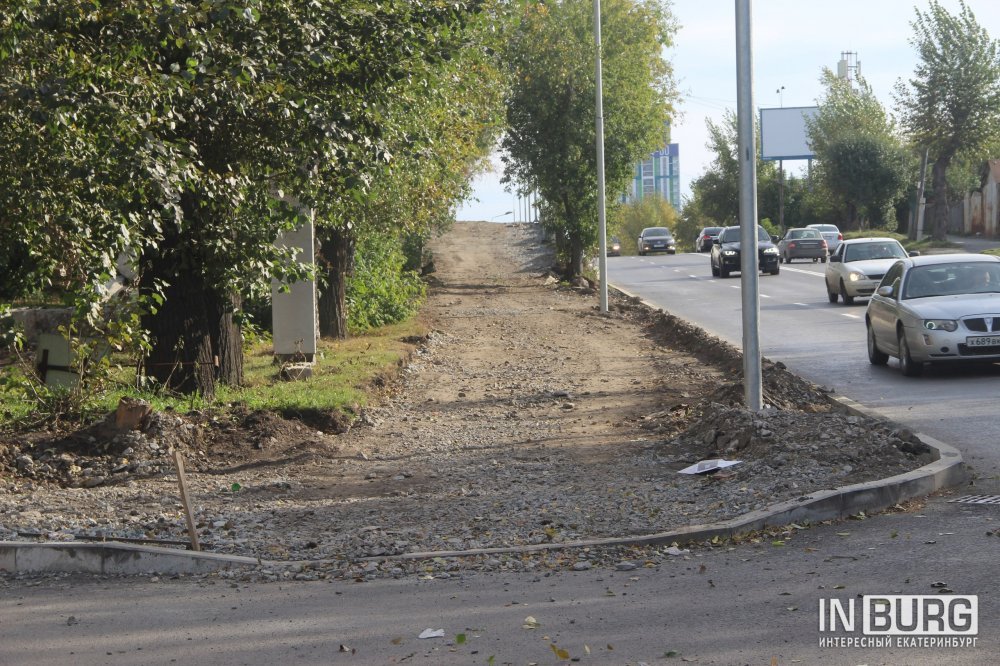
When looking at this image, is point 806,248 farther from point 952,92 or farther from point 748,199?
point 748,199

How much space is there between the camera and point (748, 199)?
11.4m

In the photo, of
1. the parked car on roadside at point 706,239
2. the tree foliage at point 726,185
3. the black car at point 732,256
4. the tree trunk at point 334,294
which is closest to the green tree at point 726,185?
the tree foliage at point 726,185

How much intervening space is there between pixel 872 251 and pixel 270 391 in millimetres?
19301

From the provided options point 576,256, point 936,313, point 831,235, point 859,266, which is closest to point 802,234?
point 831,235

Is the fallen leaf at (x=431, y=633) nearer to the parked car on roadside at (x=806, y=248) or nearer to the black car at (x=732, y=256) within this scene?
the black car at (x=732, y=256)

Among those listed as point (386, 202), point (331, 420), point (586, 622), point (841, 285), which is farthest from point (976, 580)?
point (841, 285)

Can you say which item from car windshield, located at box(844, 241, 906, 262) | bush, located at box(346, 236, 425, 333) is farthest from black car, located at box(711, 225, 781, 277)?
bush, located at box(346, 236, 425, 333)

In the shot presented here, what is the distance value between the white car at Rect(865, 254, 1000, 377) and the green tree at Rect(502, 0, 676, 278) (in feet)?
63.7

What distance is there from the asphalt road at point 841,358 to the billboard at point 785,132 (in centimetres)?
4919

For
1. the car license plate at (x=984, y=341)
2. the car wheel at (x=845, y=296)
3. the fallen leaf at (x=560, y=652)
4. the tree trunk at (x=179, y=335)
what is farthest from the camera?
the car wheel at (x=845, y=296)

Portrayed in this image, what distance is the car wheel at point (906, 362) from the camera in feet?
49.9

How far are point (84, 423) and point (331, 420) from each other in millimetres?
2513

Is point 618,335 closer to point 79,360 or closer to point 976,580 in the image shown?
point 79,360

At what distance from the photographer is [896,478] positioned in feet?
27.6
